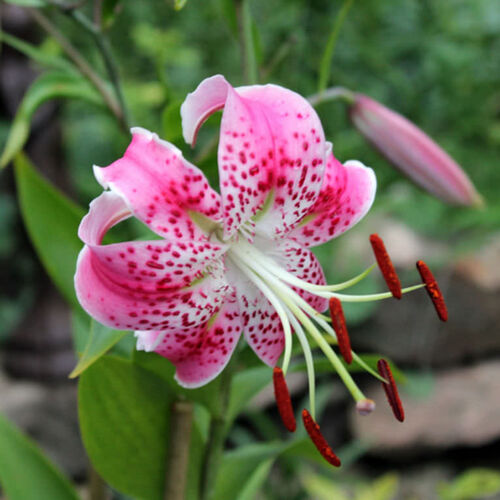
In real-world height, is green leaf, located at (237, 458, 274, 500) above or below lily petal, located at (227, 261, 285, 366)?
below

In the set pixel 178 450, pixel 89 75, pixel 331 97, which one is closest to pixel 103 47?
pixel 89 75

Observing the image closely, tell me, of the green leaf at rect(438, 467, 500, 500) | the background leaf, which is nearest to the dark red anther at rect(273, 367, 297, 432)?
the background leaf

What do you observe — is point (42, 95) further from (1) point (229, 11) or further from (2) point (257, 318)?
(2) point (257, 318)

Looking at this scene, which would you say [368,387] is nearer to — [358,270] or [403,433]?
[403,433]

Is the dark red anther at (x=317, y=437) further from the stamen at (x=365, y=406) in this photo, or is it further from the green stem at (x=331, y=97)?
the green stem at (x=331, y=97)

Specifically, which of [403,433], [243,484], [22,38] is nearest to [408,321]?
[403,433]

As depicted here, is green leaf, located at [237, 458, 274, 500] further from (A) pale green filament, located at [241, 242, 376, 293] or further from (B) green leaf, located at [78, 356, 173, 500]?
(A) pale green filament, located at [241, 242, 376, 293]
